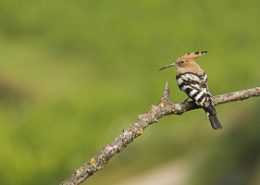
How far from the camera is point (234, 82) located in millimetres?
24406

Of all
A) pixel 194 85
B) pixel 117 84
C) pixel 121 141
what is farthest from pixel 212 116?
pixel 117 84

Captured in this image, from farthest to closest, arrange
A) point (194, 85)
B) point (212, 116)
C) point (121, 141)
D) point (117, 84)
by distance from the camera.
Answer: point (117, 84), point (194, 85), point (212, 116), point (121, 141)

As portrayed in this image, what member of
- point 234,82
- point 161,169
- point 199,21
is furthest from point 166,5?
point 161,169

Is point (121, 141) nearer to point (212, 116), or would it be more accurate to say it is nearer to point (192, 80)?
point (212, 116)

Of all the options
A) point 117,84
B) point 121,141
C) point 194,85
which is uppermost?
point 117,84

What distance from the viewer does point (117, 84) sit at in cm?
2508

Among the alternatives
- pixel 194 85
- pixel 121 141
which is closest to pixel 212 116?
pixel 194 85

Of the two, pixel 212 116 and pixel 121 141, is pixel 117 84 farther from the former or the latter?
pixel 121 141

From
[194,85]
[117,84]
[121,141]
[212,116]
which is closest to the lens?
[121,141]

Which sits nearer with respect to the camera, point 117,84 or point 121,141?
point 121,141

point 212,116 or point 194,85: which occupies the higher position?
point 194,85

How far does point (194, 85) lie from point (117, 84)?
700 inches

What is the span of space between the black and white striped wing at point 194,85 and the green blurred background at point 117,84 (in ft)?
15.5

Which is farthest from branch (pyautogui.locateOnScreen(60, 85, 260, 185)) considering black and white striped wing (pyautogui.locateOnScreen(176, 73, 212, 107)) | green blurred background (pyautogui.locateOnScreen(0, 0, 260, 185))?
green blurred background (pyautogui.locateOnScreen(0, 0, 260, 185))
